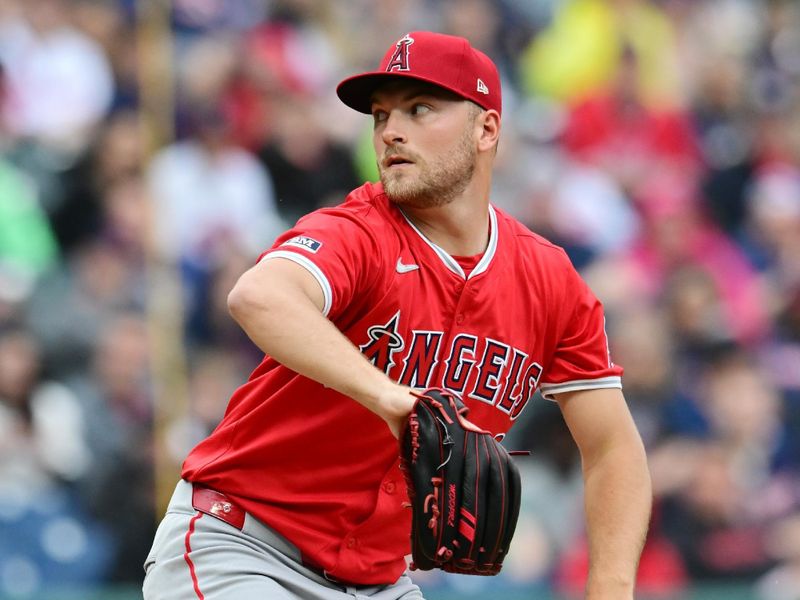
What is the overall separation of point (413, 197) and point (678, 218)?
5.66 m

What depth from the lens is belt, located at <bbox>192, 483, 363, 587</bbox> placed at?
3.50m

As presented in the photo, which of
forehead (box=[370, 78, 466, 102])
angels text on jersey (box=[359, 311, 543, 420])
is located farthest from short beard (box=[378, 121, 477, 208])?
angels text on jersey (box=[359, 311, 543, 420])

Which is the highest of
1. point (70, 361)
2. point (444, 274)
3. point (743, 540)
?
point (444, 274)

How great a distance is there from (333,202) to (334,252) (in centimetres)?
501

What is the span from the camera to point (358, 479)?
3.55 m

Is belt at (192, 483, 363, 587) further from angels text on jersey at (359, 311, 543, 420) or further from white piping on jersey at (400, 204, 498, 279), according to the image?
white piping on jersey at (400, 204, 498, 279)

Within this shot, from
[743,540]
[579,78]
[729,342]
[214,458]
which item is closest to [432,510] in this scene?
[214,458]

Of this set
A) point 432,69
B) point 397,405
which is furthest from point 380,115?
point 397,405

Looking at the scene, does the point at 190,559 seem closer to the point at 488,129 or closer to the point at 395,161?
the point at 395,161

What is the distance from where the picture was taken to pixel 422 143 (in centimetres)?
366

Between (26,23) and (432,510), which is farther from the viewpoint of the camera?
(26,23)

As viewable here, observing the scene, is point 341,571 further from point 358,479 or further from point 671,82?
point 671,82

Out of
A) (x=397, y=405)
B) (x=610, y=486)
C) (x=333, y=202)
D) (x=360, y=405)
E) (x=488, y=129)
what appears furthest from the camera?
(x=333, y=202)

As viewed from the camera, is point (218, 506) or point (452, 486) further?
point (218, 506)
